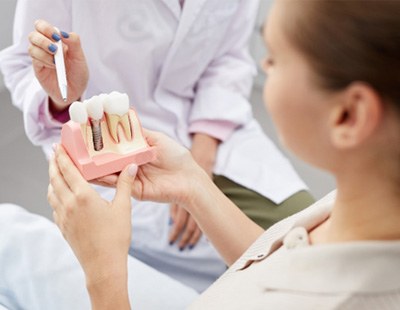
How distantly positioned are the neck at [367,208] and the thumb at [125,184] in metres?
0.26

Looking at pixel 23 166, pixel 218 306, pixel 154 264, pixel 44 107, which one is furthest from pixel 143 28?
pixel 23 166

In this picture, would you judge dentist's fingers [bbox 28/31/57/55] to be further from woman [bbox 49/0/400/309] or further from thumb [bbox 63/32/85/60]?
woman [bbox 49/0/400/309]

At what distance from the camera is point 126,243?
2.18 ft

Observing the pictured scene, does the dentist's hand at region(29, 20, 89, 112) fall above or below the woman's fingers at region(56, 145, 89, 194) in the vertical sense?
above

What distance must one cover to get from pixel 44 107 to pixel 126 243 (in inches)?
17.4

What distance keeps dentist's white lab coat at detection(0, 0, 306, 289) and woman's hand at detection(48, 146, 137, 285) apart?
386 mm

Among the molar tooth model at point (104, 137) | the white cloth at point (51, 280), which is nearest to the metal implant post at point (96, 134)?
the molar tooth model at point (104, 137)

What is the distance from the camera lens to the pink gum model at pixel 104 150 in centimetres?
72

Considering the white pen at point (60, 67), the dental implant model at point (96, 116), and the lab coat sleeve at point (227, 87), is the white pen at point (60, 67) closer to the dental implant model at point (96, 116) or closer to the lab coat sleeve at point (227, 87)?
the dental implant model at point (96, 116)

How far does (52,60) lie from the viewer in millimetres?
862

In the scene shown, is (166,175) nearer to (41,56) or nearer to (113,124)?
(113,124)

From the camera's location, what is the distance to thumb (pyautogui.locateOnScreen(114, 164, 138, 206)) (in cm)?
68

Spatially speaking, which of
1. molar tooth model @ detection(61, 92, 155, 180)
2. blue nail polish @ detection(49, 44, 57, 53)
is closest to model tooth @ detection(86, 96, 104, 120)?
molar tooth model @ detection(61, 92, 155, 180)

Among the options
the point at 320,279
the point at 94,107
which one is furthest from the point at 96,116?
the point at 320,279
